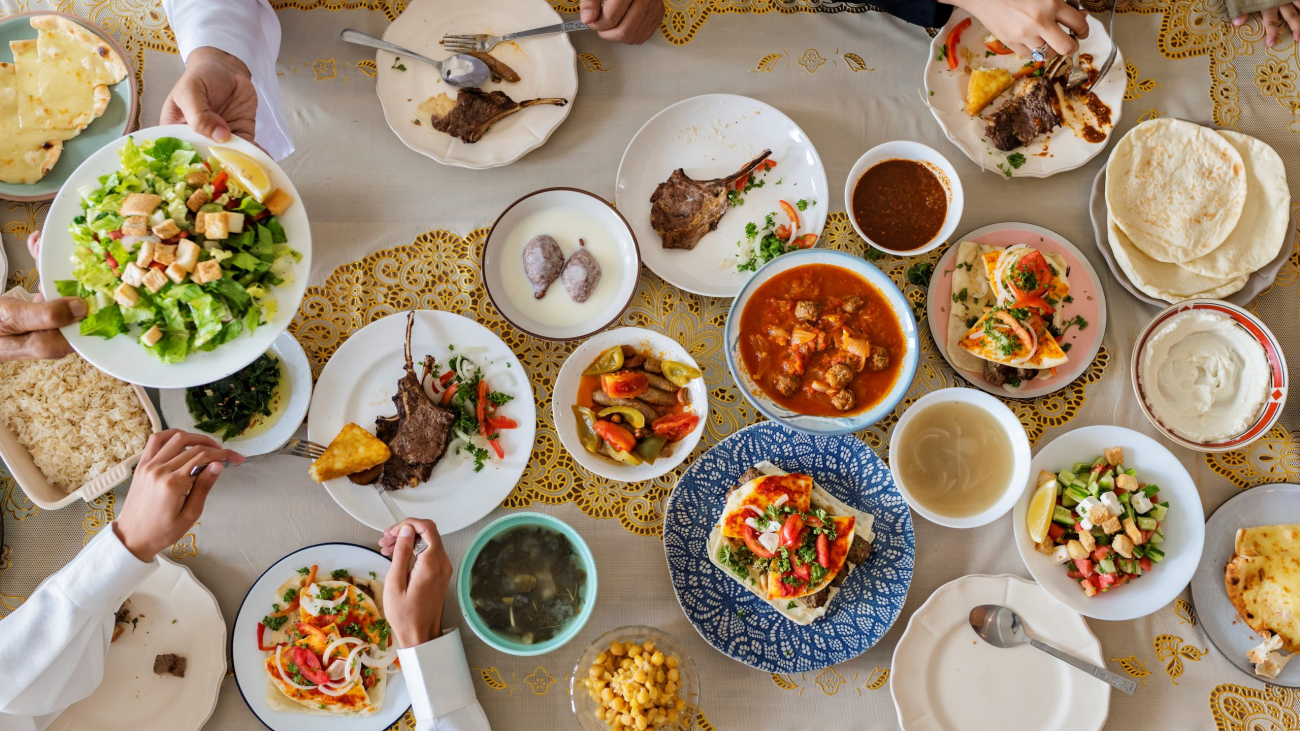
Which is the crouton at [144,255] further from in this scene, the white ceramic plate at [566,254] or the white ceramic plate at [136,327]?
the white ceramic plate at [566,254]

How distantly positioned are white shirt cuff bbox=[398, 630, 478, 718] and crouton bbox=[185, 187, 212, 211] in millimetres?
1854

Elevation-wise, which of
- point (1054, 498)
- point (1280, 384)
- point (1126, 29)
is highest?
point (1126, 29)

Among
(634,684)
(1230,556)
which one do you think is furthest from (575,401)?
(1230,556)

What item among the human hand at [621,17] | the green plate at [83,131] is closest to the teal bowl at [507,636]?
the human hand at [621,17]

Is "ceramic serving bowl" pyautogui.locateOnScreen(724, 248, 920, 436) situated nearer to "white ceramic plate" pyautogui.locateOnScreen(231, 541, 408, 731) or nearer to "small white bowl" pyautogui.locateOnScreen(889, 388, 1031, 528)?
"small white bowl" pyautogui.locateOnScreen(889, 388, 1031, 528)

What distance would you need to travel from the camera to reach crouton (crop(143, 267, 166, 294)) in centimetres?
244

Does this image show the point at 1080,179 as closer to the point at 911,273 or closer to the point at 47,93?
the point at 911,273

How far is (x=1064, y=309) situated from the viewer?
10.8 ft

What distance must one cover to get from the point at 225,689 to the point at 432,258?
6.98ft

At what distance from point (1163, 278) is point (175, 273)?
166 inches

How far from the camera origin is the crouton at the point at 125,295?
243cm

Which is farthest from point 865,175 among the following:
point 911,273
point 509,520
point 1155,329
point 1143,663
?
point 1143,663

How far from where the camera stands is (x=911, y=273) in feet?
11.0

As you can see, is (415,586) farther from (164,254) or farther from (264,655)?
(164,254)
